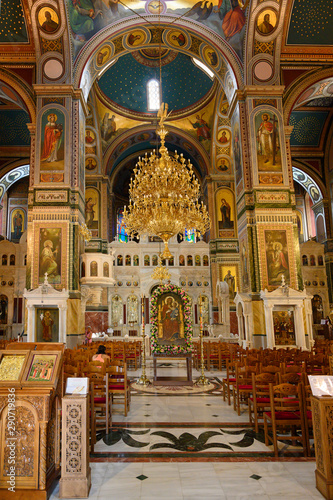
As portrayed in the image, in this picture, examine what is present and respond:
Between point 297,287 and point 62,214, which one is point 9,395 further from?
point 297,287

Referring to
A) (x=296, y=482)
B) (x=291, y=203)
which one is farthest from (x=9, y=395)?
(x=291, y=203)

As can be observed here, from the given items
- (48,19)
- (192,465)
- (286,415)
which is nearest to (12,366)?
(192,465)

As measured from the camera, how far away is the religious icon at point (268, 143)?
13.9 m

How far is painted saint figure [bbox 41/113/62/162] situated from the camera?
44.6ft

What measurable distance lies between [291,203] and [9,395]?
12.0 m

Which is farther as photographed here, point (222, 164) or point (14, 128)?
point (222, 164)

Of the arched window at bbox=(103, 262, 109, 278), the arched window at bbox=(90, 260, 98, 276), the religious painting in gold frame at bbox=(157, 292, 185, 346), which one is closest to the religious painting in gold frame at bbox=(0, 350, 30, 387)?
the religious painting in gold frame at bbox=(157, 292, 185, 346)

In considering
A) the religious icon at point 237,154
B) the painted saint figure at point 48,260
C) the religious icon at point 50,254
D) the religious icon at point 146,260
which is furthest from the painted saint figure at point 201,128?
the painted saint figure at point 48,260

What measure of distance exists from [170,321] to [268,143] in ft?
24.7

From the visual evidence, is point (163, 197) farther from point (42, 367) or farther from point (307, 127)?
point (307, 127)

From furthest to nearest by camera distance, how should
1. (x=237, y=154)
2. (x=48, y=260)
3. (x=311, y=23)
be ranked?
(x=237, y=154), (x=311, y=23), (x=48, y=260)

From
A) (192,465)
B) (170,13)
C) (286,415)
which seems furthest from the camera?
(170,13)

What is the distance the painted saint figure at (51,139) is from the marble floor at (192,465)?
9.78 m

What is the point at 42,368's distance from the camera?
A: 3.92 m
